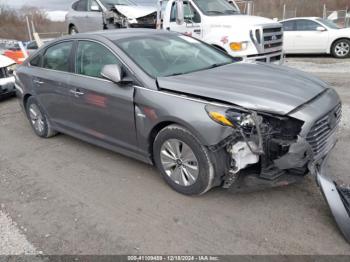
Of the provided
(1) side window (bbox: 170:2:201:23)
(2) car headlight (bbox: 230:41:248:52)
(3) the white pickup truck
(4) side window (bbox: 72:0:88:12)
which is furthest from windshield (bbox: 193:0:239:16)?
(4) side window (bbox: 72:0:88:12)

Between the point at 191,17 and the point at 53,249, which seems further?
the point at 191,17

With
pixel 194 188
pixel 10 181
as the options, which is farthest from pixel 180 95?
pixel 10 181

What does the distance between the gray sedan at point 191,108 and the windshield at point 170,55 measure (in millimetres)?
14

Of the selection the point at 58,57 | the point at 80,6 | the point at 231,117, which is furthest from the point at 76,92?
the point at 80,6

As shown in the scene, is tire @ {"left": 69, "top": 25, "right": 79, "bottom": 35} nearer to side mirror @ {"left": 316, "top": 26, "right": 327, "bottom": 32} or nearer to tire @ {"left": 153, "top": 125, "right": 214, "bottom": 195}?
side mirror @ {"left": 316, "top": 26, "right": 327, "bottom": 32}

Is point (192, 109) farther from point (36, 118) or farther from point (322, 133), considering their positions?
point (36, 118)

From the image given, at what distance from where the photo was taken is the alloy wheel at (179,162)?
3354 millimetres

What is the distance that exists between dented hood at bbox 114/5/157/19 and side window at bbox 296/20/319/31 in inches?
221

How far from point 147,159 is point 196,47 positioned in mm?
1742

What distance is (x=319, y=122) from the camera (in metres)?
3.15

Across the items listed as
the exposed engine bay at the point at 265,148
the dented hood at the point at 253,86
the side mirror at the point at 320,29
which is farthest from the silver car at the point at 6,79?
the side mirror at the point at 320,29

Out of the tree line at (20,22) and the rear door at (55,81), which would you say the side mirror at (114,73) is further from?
the tree line at (20,22)

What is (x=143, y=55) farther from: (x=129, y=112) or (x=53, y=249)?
(x=53, y=249)

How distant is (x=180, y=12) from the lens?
8.66 m
